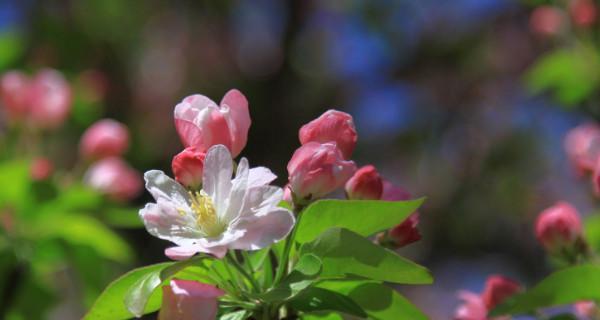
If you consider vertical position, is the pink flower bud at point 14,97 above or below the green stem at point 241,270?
below

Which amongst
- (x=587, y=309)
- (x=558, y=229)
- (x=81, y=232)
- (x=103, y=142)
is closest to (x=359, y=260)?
Answer: (x=558, y=229)

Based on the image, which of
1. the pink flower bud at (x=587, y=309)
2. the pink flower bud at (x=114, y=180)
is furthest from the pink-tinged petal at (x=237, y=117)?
the pink flower bud at (x=114, y=180)

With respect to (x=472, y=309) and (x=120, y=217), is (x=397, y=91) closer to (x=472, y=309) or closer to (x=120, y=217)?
(x=120, y=217)

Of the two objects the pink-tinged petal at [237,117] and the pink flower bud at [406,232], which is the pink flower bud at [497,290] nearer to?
the pink flower bud at [406,232]

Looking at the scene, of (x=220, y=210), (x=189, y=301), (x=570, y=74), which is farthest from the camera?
(x=570, y=74)

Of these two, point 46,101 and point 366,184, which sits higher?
point 366,184

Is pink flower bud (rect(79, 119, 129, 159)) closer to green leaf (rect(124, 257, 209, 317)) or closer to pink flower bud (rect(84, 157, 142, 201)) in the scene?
pink flower bud (rect(84, 157, 142, 201))

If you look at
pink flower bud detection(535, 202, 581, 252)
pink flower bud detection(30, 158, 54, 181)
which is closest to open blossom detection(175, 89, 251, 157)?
pink flower bud detection(535, 202, 581, 252)
